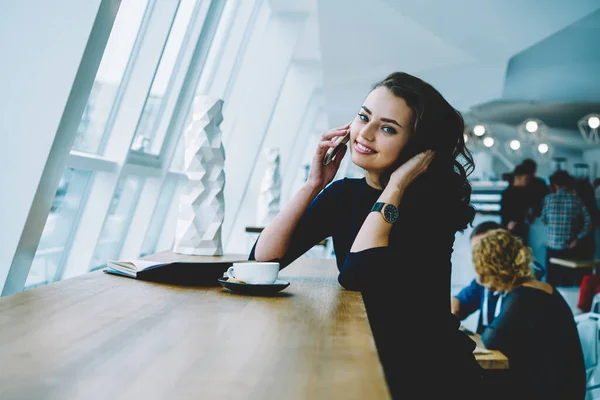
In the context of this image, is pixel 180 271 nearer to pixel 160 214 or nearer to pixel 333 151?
pixel 333 151

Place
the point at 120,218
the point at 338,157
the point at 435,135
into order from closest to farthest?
1. the point at 435,135
2. the point at 338,157
3. the point at 120,218

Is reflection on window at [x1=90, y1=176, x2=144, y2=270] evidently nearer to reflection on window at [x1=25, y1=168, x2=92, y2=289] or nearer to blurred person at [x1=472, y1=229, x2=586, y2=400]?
reflection on window at [x1=25, y1=168, x2=92, y2=289]

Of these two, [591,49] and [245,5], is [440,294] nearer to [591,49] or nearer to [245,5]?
[245,5]

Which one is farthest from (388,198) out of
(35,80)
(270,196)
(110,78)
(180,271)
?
(270,196)

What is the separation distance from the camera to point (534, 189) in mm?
7219

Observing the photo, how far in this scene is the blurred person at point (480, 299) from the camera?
308 centimetres

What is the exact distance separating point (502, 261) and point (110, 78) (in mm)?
2424

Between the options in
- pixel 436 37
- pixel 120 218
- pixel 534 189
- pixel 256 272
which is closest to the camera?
pixel 256 272

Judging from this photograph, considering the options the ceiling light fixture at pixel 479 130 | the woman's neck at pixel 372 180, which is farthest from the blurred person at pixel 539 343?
the ceiling light fixture at pixel 479 130

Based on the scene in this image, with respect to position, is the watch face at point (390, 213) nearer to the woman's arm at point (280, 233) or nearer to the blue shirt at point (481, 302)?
the woman's arm at point (280, 233)

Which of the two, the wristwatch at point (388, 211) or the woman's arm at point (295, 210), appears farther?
the woman's arm at point (295, 210)

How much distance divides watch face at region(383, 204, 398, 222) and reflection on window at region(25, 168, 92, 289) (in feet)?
7.08

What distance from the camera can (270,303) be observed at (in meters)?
1.43

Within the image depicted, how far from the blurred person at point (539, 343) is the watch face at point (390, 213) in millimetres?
869
